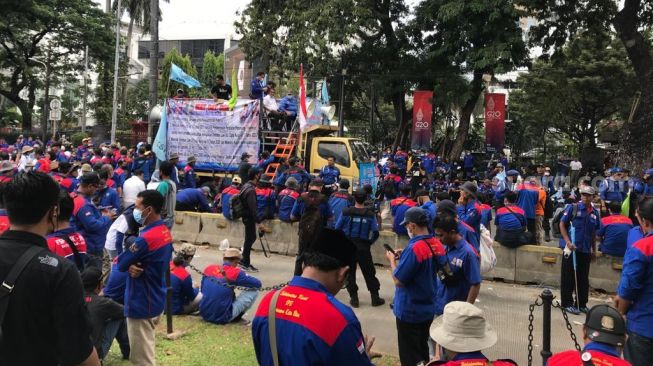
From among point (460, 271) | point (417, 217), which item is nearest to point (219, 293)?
point (417, 217)

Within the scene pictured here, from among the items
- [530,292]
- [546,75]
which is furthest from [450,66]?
[530,292]

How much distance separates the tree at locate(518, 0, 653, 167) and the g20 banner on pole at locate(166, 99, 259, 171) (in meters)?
12.5

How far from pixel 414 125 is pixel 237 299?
1998 cm

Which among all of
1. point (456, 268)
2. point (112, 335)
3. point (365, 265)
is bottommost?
point (112, 335)

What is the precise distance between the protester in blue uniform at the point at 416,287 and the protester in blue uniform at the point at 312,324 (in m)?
2.20

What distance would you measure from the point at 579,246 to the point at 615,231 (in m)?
1.29

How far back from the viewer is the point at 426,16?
81.9ft

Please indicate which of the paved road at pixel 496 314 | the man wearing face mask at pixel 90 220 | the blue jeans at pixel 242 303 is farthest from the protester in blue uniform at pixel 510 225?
the man wearing face mask at pixel 90 220

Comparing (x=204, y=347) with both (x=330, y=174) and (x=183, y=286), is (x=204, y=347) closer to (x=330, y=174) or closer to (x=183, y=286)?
(x=183, y=286)

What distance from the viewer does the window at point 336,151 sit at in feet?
52.7

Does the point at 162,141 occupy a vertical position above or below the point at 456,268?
above

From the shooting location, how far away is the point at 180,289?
7.05 metres

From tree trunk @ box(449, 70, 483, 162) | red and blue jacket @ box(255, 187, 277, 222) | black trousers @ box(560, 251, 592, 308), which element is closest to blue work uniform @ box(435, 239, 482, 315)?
black trousers @ box(560, 251, 592, 308)

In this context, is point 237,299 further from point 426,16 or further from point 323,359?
point 426,16
